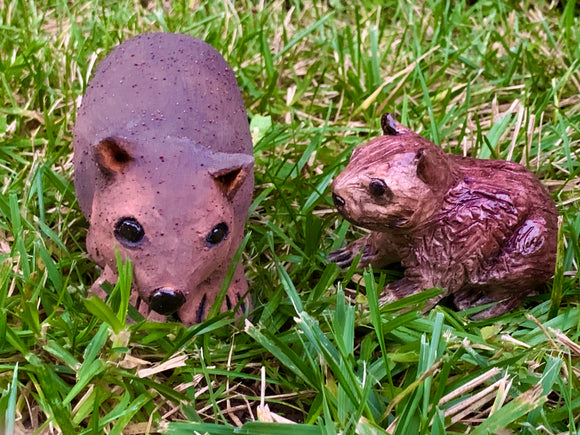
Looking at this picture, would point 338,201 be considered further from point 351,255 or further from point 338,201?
point 351,255

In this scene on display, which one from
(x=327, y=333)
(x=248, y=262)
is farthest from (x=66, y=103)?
(x=327, y=333)

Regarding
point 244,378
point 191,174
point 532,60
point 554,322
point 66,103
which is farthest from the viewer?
point 532,60

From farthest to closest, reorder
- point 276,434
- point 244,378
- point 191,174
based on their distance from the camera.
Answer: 1. point 244,378
2. point 191,174
3. point 276,434

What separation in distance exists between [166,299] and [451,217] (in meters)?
0.92

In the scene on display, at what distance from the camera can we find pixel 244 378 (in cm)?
196

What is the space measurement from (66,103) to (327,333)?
1.71m

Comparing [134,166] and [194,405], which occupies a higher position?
[134,166]

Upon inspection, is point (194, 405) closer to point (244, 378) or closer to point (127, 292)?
point (244, 378)

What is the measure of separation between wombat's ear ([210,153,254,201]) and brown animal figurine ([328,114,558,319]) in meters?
0.36

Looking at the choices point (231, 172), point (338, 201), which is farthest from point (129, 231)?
point (338, 201)

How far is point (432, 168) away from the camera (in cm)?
206

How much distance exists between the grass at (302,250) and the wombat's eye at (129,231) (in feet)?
0.25

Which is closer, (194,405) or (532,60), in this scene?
(194,405)

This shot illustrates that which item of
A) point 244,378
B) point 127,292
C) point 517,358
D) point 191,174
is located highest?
point 191,174
